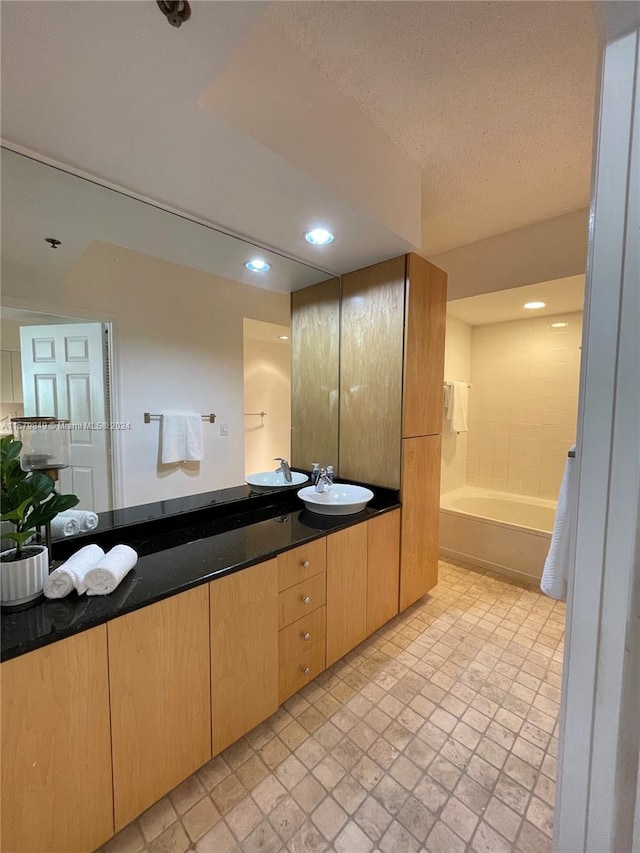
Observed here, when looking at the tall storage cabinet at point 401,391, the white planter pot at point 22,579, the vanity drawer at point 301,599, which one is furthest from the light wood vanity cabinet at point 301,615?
the white planter pot at point 22,579

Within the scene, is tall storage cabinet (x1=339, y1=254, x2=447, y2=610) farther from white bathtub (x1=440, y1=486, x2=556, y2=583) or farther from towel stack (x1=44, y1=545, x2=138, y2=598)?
towel stack (x1=44, y1=545, x2=138, y2=598)

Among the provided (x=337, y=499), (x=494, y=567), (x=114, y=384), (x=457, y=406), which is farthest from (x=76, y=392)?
(x=457, y=406)

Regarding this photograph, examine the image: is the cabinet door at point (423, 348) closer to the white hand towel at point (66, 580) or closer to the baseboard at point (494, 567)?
the baseboard at point (494, 567)

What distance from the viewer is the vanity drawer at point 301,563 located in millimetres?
1444

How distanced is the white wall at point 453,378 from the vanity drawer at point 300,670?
2.20 meters

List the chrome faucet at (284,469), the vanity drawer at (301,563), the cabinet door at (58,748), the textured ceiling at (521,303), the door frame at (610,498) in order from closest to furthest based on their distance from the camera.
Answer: the door frame at (610,498) → the cabinet door at (58,748) → the vanity drawer at (301,563) → the chrome faucet at (284,469) → the textured ceiling at (521,303)

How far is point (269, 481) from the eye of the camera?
2.06 meters

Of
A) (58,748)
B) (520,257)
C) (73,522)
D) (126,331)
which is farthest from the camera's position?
(520,257)

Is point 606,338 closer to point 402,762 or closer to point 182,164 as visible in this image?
point 182,164

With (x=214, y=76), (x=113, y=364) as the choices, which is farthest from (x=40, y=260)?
(x=214, y=76)

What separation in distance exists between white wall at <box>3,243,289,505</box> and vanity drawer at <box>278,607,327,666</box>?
78 centimetres

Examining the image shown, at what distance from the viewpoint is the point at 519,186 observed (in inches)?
75.0

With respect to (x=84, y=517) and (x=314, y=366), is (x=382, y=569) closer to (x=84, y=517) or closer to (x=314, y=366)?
(x=314, y=366)

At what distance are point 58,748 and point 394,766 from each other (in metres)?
1.14
